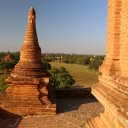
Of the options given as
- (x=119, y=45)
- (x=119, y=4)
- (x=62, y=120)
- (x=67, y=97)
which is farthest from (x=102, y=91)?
(x=67, y=97)

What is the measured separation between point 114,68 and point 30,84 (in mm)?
5947

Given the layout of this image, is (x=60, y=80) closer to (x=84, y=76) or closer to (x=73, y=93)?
(x=73, y=93)

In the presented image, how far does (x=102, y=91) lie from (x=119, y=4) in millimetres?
1496

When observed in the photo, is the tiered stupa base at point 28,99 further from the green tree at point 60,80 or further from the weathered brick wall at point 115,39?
the green tree at point 60,80

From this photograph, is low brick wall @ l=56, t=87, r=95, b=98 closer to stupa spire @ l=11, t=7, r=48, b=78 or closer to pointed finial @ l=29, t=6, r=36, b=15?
stupa spire @ l=11, t=7, r=48, b=78

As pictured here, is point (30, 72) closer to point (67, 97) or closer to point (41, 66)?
point (41, 66)

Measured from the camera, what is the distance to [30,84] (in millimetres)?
10188

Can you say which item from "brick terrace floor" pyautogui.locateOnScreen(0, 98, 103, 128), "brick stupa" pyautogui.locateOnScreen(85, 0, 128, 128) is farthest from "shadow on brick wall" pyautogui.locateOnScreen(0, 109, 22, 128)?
"brick stupa" pyautogui.locateOnScreen(85, 0, 128, 128)

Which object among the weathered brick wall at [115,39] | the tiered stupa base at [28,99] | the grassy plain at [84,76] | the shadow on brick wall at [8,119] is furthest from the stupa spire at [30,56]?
the grassy plain at [84,76]

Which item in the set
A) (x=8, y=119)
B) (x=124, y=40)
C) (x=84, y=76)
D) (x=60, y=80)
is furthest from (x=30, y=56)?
(x=84, y=76)

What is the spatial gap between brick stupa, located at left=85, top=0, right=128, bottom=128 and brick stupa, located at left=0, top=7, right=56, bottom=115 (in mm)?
4734

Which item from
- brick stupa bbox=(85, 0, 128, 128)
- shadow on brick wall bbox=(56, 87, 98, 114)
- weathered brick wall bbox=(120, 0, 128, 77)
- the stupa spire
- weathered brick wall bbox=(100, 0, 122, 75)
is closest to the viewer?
brick stupa bbox=(85, 0, 128, 128)

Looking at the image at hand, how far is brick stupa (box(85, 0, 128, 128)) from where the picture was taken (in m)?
4.04

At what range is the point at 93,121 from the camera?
5680mm
